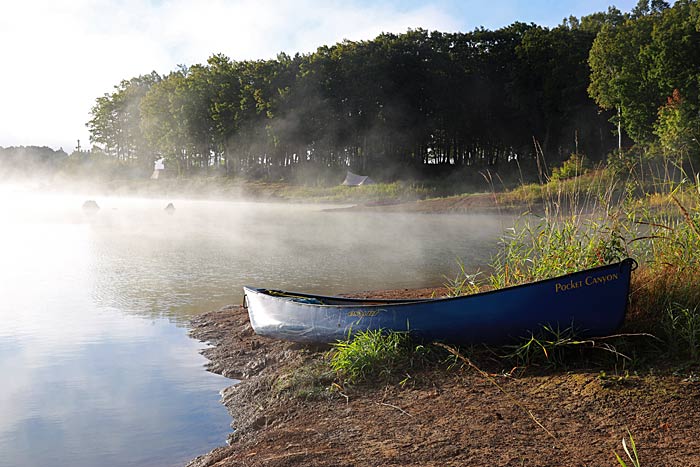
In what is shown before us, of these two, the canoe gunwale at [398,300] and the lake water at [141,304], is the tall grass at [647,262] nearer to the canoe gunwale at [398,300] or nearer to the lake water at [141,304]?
the canoe gunwale at [398,300]

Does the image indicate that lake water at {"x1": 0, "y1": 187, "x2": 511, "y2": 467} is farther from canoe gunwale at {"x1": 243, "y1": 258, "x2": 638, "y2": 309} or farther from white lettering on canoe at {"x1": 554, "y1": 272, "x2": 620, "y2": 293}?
white lettering on canoe at {"x1": 554, "y1": 272, "x2": 620, "y2": 293}

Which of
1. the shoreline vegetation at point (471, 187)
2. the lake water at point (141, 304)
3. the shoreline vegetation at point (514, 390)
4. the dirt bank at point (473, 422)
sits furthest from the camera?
the lake water at point (141, 304)

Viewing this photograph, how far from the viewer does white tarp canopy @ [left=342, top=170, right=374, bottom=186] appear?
160 ft

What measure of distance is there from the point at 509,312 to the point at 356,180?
4432cm

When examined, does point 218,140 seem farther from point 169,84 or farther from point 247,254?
point 247,254

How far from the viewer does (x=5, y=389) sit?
6762 mm

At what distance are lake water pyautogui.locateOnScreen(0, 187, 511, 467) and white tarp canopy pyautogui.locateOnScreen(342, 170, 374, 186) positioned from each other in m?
21.7

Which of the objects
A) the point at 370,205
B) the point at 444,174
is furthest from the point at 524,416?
the point at 444,174

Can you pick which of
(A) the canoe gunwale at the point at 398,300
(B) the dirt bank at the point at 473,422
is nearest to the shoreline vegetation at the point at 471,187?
(B) the dirt bank at the point at 473,422

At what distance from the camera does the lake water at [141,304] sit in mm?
5711

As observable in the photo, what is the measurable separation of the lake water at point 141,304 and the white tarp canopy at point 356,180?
71.2 ft

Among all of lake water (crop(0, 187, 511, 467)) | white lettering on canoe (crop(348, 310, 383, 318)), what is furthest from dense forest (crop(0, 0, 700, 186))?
white lettering on canoe (crop(348, 310, 383, 318))

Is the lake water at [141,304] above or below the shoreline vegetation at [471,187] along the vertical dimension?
below

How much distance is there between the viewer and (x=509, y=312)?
549 centimetres
